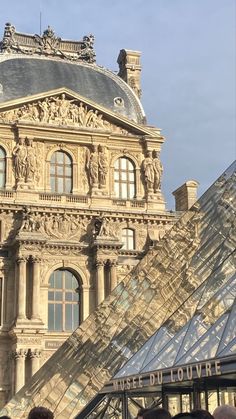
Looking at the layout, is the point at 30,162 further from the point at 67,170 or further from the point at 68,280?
the point at 68,280

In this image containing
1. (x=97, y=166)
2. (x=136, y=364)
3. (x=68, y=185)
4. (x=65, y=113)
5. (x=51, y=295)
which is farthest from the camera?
(x=65, y=113)

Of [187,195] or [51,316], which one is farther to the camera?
[187,195]

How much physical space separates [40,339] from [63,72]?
12945 mm

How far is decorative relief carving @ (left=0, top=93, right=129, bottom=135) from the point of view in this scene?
101 ft

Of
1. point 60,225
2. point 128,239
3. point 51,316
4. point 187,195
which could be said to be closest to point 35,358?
point 51,316

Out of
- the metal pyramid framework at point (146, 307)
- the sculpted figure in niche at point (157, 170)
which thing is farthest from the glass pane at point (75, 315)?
the metal pyramid framework at point (146, 307)

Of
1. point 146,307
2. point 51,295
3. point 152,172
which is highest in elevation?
point 152,172

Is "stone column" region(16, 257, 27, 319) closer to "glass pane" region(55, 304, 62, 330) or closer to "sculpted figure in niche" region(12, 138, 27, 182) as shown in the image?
"glass pane" region(55, 304, 62, 330)

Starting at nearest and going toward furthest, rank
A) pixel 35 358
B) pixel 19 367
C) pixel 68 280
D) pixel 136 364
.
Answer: pixel 136 364 < pixel 19 367 < pixel 35 358 < pixel 68 280

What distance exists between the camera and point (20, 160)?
2998cm

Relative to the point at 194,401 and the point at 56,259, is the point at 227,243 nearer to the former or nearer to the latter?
the point at 194,401

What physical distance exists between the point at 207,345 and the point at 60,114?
23168 millimetres

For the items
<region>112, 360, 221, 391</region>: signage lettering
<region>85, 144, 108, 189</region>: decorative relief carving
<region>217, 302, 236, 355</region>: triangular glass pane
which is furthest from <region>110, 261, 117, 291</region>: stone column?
<region>217, 302, 236, 355</region>: triangular glass pane

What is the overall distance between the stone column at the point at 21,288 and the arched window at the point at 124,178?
18.8ft
